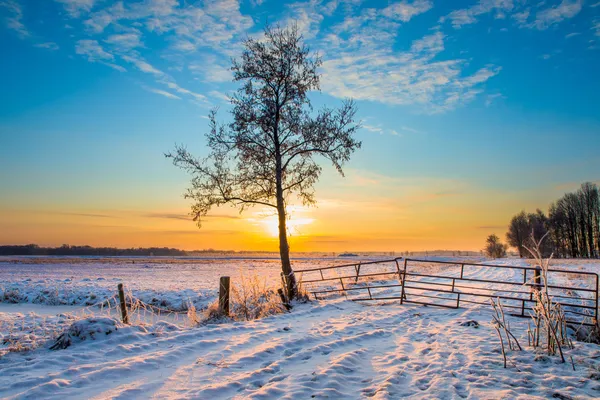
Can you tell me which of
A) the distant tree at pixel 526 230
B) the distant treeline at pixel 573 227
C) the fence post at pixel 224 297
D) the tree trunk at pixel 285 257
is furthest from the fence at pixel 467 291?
the distant tree at pixel 526 230

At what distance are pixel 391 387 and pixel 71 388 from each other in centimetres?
464

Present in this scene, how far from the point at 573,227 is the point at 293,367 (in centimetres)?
9672

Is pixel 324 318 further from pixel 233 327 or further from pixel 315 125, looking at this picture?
pixel 315 125

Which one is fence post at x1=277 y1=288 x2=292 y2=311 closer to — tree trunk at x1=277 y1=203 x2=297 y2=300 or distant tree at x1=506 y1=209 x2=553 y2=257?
tree trunk at x1=277 y1=203 x2=297 y2=300

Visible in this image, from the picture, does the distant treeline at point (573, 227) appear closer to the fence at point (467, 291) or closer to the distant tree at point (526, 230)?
the distant tree at point (526, 230)

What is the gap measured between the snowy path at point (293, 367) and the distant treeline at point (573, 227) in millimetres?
77904

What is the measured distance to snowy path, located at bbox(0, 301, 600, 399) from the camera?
5148 millimetres

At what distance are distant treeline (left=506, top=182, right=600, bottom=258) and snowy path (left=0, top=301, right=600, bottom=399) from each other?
77904 mm

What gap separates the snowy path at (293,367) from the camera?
16.9 feet

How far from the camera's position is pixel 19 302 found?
63.3 feet

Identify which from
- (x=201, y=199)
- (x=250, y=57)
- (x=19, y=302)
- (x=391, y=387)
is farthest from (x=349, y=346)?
(x=19, y=302)

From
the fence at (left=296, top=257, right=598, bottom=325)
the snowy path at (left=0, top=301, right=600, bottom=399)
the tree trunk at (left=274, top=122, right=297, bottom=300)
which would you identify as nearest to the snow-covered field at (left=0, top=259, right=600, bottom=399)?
the snowy path at (left=0, top=301, right=600, bottom=399)

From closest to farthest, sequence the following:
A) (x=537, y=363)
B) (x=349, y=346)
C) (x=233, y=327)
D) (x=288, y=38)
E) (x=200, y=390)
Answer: (x=200, y=390)
(x=537, y=363)
(x=349, y=346)
(x=233, y=327)
(x=288, y=38)

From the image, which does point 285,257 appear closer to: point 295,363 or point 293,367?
point 295,363
